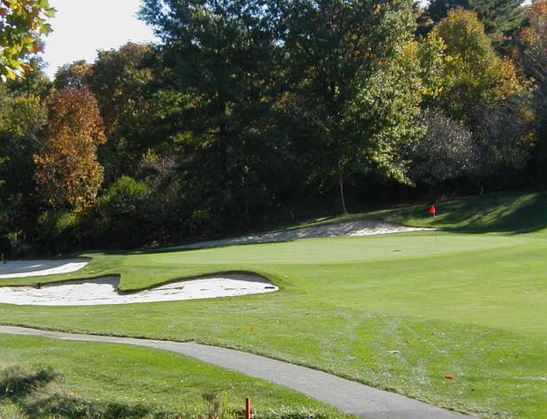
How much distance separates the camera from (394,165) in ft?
156

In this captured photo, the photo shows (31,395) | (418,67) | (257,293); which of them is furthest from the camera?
(418,67)

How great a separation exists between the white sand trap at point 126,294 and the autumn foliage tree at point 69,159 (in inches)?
944

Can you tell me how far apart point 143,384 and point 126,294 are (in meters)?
12.7

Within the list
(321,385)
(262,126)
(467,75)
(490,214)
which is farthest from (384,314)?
(467,75)

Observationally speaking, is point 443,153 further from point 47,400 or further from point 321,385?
point 47,400

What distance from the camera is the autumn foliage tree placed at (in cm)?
4903

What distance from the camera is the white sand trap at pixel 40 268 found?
3025 cm

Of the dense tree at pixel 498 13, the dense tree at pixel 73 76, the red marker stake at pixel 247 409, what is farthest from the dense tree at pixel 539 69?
the red marker stake at pixel 247 409

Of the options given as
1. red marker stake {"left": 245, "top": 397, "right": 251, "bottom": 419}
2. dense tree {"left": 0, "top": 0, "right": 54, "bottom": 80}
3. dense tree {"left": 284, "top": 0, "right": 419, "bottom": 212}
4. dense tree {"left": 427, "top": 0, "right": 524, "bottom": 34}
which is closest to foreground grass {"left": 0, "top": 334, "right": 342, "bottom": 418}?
red marker stake {"left": 245, "top": 397, "right": 251, "bottom": 419}

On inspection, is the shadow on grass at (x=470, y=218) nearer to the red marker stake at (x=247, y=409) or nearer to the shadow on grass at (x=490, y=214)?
the shadow on grass at (x=490, y=214)

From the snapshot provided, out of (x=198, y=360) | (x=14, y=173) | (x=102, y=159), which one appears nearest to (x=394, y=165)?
(x=102, y=159)

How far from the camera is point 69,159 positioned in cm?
4894

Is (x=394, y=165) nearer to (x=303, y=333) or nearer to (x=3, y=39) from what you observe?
(x=303, y=333)

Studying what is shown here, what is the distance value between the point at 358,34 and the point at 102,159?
21.3 metres
